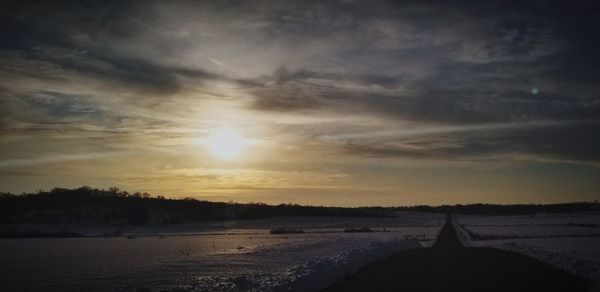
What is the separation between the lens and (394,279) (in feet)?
60.7

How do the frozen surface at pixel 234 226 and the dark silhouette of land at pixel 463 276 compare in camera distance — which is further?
the frozen surface at pixel 234 226

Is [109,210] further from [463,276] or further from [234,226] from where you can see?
[463,276]

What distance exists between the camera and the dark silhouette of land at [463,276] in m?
16.3

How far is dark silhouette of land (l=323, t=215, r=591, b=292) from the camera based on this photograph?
16297mm

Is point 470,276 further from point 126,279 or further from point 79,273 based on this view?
point 79,273

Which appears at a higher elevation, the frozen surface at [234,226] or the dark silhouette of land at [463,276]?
the frozen surface at [234,226]

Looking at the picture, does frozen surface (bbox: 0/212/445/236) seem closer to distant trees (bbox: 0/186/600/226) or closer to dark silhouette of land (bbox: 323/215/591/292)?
distant trees (bbox: 0/186/600/226)

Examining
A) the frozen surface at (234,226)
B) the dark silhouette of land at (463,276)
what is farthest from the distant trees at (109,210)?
the dark silhouette of land at (463,276)

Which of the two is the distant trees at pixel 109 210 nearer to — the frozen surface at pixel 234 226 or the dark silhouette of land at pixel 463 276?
the frozen surface at pixel 234 226

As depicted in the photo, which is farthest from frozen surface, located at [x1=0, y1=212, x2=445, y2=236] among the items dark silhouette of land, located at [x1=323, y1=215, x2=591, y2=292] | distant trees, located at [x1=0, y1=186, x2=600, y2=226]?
dark silhouette of land, located at [x1=323, y1=215, x2=591, y2=292]

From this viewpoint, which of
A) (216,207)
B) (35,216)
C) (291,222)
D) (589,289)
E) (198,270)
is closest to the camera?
(589,289)

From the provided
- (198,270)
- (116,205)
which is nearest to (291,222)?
(116,205)

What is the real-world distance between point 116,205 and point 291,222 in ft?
144

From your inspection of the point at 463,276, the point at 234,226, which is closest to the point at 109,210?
the point at 234,226
